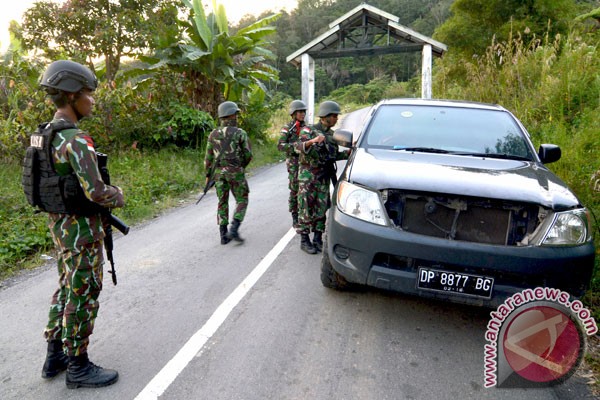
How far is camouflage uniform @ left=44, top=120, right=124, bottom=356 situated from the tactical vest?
0.04 m

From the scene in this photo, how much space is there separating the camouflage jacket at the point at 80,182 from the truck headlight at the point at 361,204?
160cm

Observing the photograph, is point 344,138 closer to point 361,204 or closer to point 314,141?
point 314,141

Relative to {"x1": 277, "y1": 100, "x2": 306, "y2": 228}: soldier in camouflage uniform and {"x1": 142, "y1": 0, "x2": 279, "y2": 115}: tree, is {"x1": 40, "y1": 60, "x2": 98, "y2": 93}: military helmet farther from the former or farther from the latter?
{"x1": 142, "y1": 0, "x2": 279, "y2": 115}: tree

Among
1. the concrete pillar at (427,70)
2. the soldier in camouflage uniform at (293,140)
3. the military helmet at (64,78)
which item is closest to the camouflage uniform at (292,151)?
the soldier in camouflage uniform at (293,140)

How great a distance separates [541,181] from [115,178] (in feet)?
25.8

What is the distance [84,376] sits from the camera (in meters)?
2.57

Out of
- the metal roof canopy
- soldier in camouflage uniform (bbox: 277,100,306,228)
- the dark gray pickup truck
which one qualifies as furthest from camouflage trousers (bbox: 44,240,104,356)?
the metal roof canopy

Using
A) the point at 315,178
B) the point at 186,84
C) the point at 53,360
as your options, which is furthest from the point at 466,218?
the point at 186,84

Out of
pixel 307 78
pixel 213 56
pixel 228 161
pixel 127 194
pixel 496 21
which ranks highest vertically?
pixel 496 21

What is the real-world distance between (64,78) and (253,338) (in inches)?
83.0

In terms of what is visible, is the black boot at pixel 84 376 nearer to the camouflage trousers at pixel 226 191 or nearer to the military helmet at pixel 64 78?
the military helmet at pixel 64 78

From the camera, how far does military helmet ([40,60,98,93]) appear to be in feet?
7.65

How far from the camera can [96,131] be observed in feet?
32.9

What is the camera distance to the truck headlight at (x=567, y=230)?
8.96 ft
